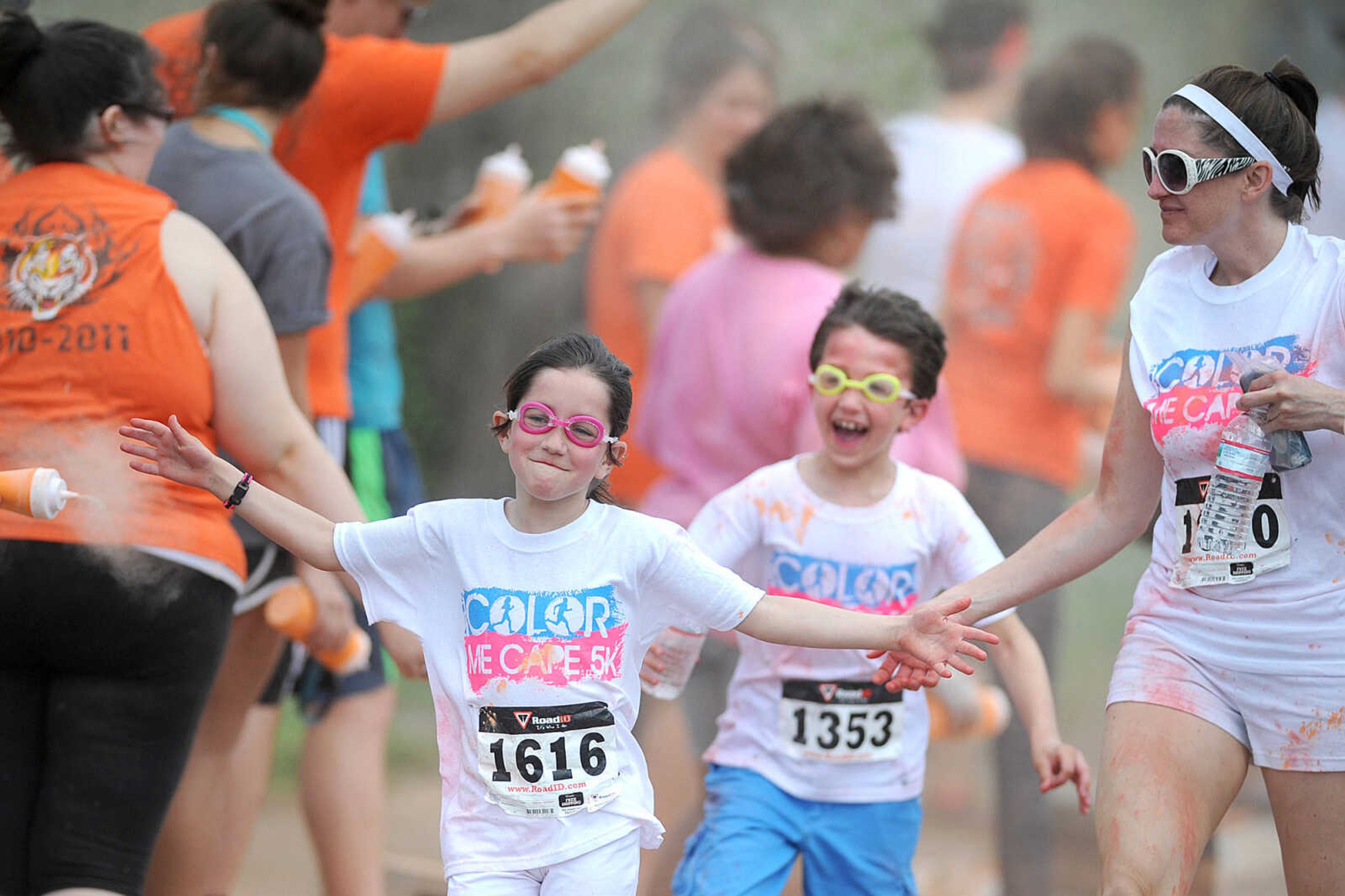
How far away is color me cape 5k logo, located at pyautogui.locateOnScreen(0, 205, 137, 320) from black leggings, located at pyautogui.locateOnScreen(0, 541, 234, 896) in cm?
45

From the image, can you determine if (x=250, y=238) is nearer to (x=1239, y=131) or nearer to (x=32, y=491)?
(x=32, y=491)

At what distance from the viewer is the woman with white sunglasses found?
2.77m

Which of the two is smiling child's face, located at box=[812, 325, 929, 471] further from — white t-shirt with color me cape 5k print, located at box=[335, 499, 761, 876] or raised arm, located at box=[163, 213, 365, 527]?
raised arm, located at box=[163, 213, 365, 527]

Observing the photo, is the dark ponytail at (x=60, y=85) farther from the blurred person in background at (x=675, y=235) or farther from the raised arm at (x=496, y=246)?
the blurred person in background at (x=675, y=235)

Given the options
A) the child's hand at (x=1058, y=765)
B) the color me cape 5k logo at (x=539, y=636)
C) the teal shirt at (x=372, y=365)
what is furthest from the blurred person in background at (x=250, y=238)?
the child's hand at (x=1058, y=765)

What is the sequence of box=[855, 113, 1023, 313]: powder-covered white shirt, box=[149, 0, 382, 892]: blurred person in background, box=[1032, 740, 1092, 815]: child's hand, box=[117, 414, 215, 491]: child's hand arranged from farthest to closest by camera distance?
box=[855, 113, 1023, 313]: powder-covered white shirt < box=[149, 0, 382, 892]: blurred person in background < box=[1032, 740, 1092, 815]: child's hand < box=[117, 414, 215, 491]: child's hand

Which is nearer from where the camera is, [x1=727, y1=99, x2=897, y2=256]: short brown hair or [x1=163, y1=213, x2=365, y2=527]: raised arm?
[x1=163, y1=213, x2=365, y2=527]: raised arm

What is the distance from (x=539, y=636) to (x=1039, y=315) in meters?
3.01

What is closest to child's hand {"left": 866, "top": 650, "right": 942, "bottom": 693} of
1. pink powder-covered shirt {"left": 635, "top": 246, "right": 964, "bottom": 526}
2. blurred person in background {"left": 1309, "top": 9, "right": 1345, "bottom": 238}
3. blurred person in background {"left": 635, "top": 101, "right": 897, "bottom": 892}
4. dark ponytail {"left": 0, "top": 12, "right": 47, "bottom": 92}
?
pink powder-covered shirt {"left": 635, "top": 246, "right": 964, "bottom": 526}

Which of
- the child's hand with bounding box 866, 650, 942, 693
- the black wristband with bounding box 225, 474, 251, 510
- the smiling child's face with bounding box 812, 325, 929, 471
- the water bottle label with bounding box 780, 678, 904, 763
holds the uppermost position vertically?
the smiling child's face with bounding box 812, 325, 929, 471

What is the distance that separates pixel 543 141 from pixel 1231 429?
5.11 m

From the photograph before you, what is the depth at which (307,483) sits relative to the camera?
321cm

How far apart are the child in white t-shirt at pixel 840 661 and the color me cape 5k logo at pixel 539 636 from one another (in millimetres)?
519

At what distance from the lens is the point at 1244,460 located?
270cm
